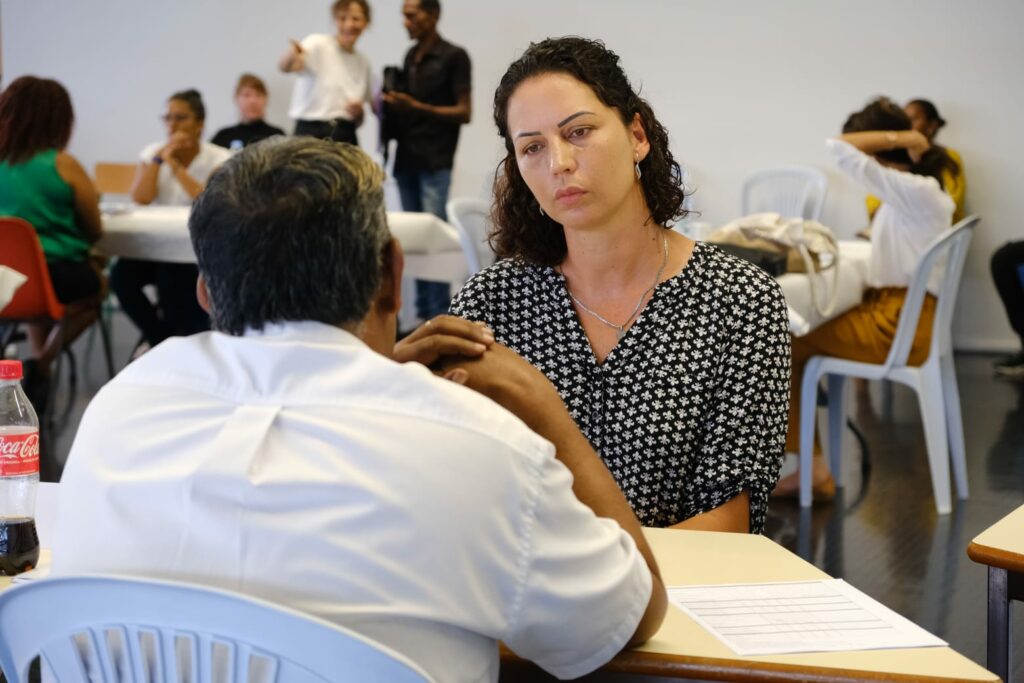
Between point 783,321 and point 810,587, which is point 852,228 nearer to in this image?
point 783,321

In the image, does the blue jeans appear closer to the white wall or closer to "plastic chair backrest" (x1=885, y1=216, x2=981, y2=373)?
the white wall

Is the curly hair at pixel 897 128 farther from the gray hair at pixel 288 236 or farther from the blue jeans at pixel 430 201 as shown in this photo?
the gray hair at pixel 288 236

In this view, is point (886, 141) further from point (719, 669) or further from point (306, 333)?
point (306, 333)

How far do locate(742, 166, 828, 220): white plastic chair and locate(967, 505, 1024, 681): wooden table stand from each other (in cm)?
601

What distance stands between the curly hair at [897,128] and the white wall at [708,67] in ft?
9.83

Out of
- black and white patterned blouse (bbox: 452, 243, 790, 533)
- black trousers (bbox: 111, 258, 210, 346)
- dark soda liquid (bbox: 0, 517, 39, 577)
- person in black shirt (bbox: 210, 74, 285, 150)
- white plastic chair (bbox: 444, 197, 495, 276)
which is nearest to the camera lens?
dark soda liquid (bbox: 0, 517, 39, 577)

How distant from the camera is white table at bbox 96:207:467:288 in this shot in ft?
16.9

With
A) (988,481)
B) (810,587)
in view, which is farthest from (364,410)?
(988,481)

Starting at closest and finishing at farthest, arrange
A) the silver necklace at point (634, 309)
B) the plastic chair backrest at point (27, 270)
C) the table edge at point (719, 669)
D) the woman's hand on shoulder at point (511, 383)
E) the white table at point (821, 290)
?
1. the table edge at point (719, 669)
2. the woman's hand on shoulder at point (511, 383)
3. the silver necklace at point (634, 309)
4. the white table at point (821, 290)
5. the plastic chair backrest at point (27, 270)

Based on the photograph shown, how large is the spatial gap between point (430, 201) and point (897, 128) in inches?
126

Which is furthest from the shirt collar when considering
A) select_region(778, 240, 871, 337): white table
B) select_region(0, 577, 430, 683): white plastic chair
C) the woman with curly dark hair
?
select_region(778, 240, 871, 337): white table

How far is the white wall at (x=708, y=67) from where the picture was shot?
7402 mm

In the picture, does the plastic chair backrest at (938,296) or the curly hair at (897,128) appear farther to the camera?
the curly hair at (897,128)

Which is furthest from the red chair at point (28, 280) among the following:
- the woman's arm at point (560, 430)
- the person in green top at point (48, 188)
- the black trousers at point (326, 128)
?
the woman's arm at point (560, 430)
